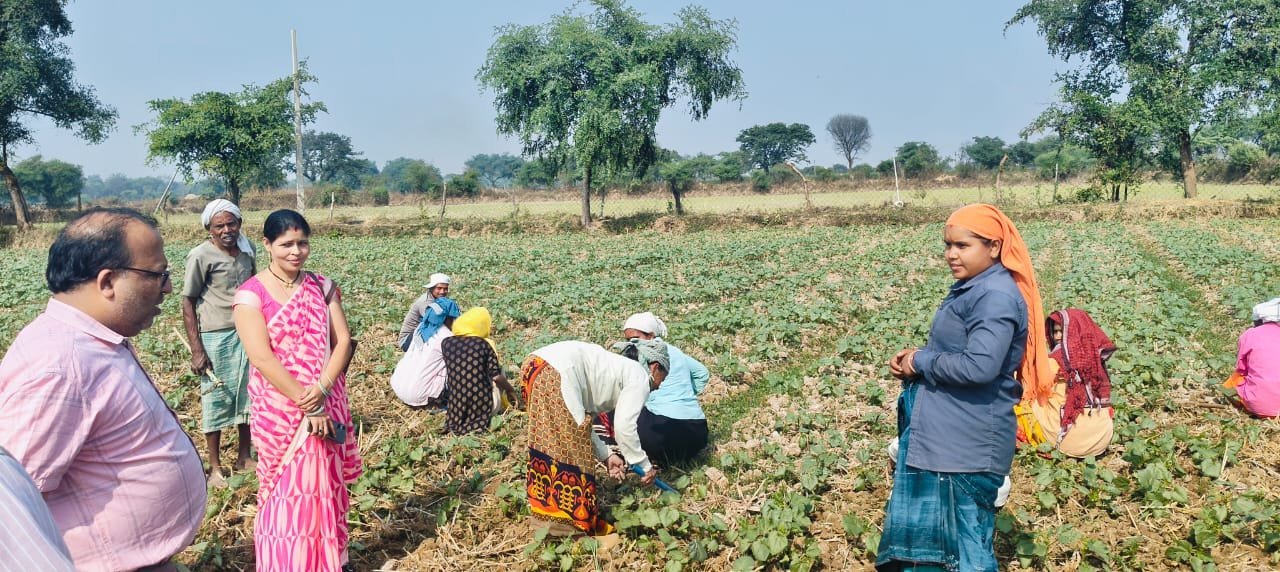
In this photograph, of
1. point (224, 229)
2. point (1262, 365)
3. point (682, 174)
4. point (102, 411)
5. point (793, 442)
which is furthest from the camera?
point (682, 174)

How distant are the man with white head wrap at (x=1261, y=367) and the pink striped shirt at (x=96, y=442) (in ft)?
22.2

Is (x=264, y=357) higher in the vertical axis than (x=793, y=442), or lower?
higher

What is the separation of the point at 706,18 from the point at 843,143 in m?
81.2

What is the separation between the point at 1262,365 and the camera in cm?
575

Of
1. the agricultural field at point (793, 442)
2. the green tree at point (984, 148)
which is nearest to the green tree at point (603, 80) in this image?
the agricultural field at point (793, 442)

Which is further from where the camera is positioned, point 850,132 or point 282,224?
point 850,132

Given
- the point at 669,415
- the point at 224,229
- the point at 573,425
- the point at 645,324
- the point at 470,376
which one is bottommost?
the point at 669,415

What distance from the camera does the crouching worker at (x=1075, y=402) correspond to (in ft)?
16.4

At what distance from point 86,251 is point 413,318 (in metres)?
5.05

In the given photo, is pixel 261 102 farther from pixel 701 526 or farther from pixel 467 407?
pixel 701 526

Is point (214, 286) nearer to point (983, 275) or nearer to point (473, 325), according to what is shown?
point (473, 325)

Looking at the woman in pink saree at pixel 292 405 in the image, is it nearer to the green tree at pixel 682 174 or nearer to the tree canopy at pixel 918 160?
the green tree at pixel 682 174

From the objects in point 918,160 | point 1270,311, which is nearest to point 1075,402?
point 1270,311

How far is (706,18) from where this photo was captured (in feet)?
87.1
